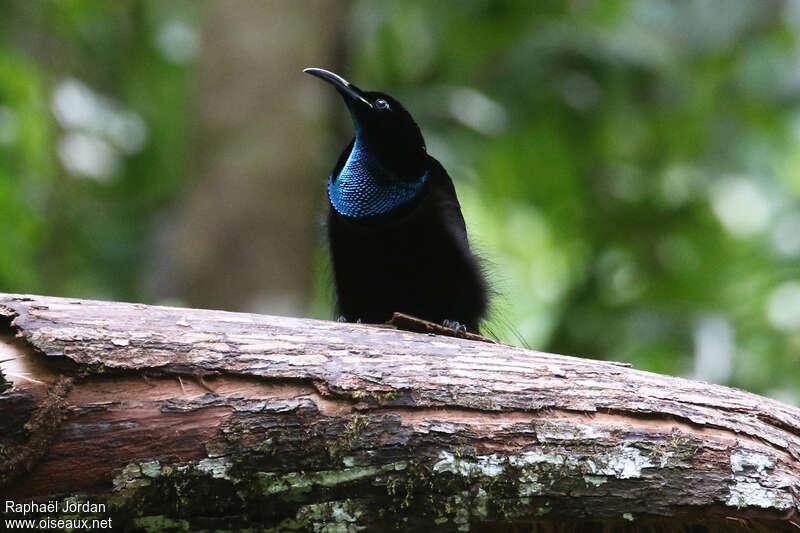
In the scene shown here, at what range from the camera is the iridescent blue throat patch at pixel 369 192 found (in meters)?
3.52

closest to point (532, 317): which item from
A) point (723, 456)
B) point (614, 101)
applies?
point (614, 101)

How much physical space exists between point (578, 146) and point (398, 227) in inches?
174

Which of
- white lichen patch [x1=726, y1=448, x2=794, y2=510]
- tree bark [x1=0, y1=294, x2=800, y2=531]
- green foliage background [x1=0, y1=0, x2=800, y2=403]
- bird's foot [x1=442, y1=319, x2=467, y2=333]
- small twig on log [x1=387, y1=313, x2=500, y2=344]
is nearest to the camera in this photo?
tree bark [x1=0, y1=294, x2=800, y2=531]

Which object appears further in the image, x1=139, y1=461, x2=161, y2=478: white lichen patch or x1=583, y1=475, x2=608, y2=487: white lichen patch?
x1=583, y1=475, x2=608, y2=487: white lichen patch

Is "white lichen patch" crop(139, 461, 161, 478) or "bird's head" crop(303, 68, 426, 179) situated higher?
"bird's head" crop(303, 68, 426, 179)

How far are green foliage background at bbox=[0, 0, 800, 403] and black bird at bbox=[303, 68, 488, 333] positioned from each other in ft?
9.92

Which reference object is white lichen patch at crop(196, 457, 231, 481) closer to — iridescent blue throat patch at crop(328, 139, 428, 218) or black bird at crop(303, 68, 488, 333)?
black bird at crop(303, 68, 488, 333)

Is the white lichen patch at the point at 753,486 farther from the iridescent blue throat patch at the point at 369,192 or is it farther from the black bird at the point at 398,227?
the iridescent blue throat patch at the point at 369,192

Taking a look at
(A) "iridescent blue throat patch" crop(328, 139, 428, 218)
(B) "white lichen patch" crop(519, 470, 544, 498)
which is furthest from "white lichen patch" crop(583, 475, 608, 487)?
(A) "iridescent blue throat patch" crop(328, 139, 428, 218)

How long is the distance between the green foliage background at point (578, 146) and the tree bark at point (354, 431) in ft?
12.0

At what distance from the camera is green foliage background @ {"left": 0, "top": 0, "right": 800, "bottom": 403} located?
21.2 ft

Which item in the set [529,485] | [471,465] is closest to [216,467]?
[471,465]

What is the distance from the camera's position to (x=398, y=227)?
3.50 m

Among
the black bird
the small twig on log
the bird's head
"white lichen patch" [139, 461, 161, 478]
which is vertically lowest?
"white lichen patch" [139, 461, 161, 478]
